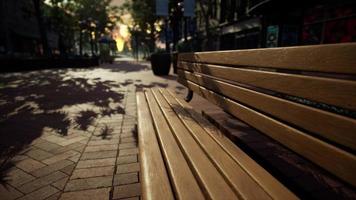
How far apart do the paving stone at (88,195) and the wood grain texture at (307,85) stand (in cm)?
136

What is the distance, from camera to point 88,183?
6.68 feet

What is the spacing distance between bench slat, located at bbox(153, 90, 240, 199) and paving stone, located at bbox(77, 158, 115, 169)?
2.79 feet

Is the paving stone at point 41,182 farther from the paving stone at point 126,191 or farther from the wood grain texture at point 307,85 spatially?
the wood grain texture at point 307,85

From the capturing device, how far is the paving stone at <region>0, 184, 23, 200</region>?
A: 6.14 ft

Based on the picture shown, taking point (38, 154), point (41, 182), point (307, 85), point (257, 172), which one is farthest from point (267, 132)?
point (38, 154)

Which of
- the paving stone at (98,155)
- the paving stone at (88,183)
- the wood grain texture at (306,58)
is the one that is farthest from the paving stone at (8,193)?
the wood grain texture at (306,58)

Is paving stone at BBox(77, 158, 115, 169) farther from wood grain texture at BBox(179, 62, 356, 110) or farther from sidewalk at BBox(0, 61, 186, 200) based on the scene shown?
wood grain texture at BBox(179, 62, 356, 110)

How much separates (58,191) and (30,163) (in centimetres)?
74

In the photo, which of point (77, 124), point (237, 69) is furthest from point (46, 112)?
point (237, 69)

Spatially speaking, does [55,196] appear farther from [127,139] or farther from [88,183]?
[127,139]

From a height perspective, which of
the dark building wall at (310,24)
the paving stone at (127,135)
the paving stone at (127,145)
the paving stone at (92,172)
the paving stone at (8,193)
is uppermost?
the dark building wall at (310,24)

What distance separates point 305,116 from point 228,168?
463 millimetres

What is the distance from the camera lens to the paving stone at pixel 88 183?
1976 mm

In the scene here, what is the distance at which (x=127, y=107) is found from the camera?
189 inches
